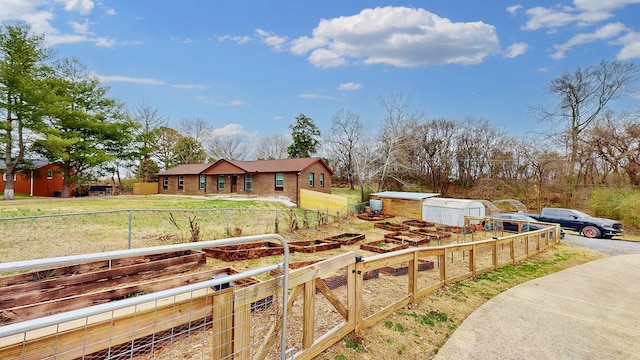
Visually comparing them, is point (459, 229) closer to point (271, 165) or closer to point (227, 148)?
point (271, 165)

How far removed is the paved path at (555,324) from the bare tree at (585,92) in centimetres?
2088

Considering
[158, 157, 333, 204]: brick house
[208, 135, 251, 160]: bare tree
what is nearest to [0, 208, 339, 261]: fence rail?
[158, 157, 333, 204]: brick house

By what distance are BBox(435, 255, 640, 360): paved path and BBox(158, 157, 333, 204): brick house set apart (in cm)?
1989

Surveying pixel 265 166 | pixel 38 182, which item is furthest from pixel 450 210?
pixel 38 182

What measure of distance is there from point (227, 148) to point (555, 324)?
161 ft

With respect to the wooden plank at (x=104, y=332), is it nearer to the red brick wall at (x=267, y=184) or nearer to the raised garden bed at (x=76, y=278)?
the raised garden bed at (x=76, y=278)

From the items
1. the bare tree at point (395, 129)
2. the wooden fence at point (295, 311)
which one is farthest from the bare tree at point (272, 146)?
the wooden fence at point (295, 311)

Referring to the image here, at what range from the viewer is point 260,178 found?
1041 inches

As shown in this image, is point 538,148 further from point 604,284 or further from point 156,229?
point 156,229

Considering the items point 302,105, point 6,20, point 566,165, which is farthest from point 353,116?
point 6,20

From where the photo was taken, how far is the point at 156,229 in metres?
11.7

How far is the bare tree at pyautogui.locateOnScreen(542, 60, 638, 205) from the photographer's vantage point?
74.1ft

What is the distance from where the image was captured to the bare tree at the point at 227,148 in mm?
46969

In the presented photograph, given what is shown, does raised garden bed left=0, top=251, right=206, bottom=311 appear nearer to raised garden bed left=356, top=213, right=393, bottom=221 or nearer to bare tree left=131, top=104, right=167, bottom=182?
raised garden bed left=356, top=213, right=393, bottom=221
